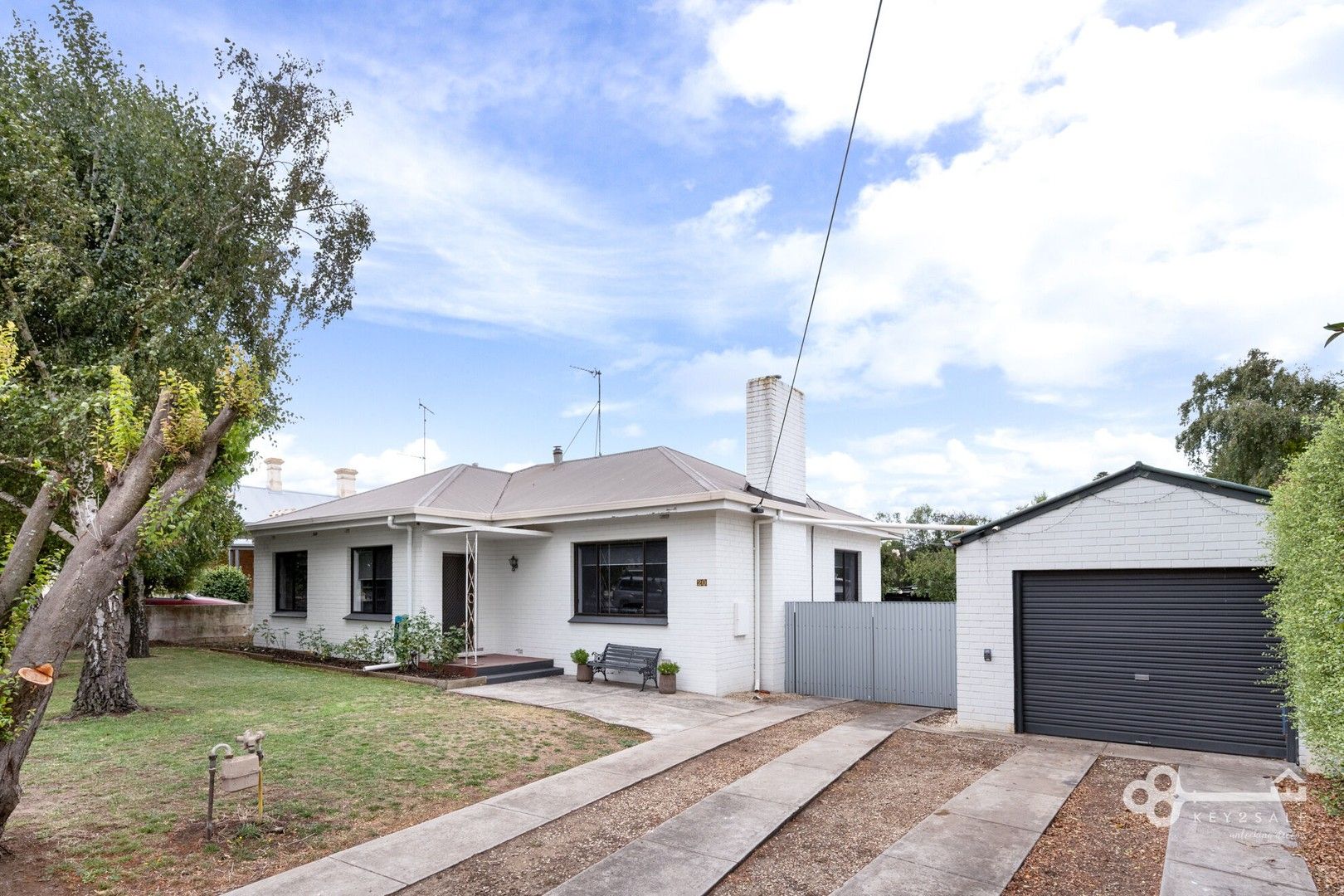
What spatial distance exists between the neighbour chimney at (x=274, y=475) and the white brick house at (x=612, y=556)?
47.4ft

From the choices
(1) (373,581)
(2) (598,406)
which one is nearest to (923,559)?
(2) (598,406)


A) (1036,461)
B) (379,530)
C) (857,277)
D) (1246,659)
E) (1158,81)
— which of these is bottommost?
(1246,659)

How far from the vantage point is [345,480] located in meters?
30.8

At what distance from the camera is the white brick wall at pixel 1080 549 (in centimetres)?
844

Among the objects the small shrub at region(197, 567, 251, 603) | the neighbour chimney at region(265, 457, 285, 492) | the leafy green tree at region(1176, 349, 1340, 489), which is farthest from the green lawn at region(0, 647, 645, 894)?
the leafy green tree at region(1176, 349, 1340, 489)

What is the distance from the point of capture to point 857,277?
11742 mm

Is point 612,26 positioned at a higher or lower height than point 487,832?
higher

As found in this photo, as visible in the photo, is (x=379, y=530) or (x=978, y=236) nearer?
(x=978, y=236)

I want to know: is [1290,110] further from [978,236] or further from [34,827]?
[34,827]

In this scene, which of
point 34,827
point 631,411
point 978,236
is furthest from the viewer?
point 631,411

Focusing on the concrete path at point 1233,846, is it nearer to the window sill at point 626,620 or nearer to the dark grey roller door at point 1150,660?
the dark grey roller door at point 1150,660

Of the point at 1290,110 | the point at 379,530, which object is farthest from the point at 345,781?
the point at 1290,110

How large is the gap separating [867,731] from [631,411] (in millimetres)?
12202

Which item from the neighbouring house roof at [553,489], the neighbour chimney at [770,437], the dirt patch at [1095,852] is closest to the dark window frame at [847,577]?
the neighbouring house roof at [553,489]
